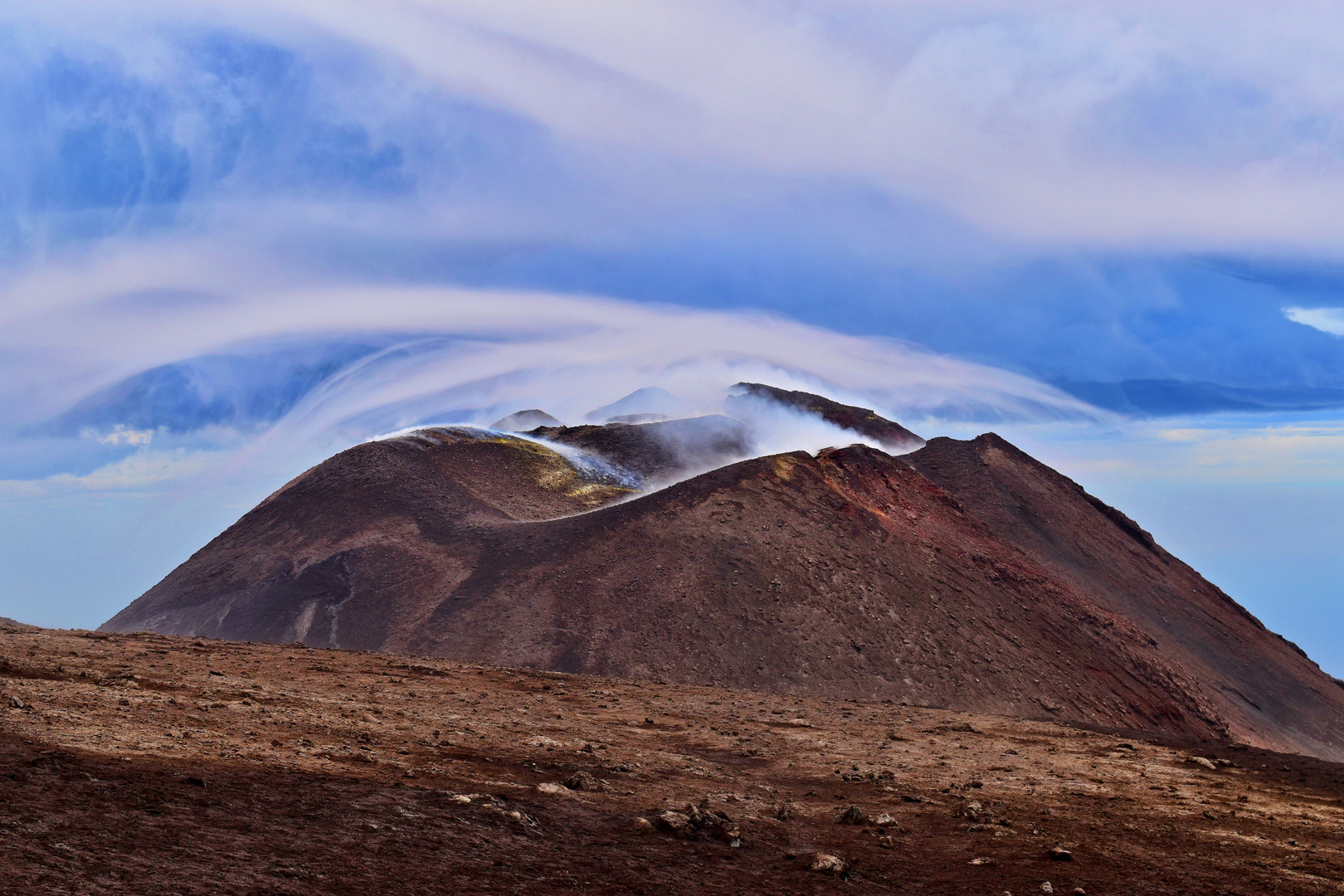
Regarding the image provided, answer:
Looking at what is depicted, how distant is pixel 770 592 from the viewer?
3859 cm

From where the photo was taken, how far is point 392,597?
42562 mm

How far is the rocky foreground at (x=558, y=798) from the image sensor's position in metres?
10.9

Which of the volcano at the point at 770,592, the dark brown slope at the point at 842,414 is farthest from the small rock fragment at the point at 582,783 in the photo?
the dark brown slope at the point at 842,414

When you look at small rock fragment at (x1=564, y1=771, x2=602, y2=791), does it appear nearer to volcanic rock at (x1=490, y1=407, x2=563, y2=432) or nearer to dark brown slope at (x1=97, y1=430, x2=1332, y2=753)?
dark brown slope at (x1=97, y1=430, x2=1332, y2=753)

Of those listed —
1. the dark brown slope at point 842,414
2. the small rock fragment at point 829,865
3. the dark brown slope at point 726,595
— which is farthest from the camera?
the dark brown slope at point 842,414

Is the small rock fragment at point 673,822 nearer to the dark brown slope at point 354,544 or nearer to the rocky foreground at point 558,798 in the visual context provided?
the rocky foreground at point 558,798

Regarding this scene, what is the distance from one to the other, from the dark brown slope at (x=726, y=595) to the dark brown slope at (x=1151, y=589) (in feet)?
8.26

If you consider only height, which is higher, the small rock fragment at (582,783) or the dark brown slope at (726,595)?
the dark brown slope at (726,595)

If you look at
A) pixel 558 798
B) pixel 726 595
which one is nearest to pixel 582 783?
pixel 558 798

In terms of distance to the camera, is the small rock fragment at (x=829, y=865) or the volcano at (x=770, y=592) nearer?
the small rock fragment at (x=829, y=865)

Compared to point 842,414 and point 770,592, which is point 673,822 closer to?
point 770,592

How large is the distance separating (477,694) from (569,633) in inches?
492

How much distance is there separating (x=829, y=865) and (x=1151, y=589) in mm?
52602

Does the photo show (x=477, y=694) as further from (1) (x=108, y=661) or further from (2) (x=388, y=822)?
(2) (x=388, y=822)
